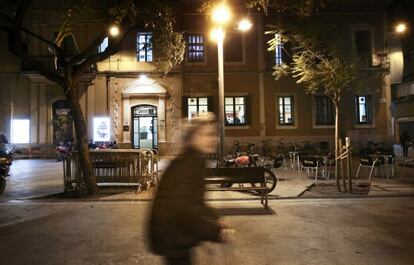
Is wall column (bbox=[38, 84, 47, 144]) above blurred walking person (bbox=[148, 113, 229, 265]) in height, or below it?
above

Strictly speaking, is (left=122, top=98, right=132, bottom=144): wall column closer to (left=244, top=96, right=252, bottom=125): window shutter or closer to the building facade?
the building facade

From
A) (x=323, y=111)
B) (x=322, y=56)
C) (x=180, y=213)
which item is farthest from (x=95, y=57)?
(x=323, y=111)

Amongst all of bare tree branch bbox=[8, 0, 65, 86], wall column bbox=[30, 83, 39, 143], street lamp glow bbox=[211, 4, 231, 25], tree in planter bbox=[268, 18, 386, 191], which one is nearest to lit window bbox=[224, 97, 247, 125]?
wall column bbox=[30, 83, 39, 143]

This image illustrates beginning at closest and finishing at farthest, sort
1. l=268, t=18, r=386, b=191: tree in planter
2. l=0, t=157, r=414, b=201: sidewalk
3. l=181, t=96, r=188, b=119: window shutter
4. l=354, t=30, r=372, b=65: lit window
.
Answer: l=0, t=157, r=414, b=201: sidewalk
l=268, t=18, r=386, b=191: tree in planter
l=181, t=96, r=188, b=119: window shutter
l=354, t=30, r=372, b=65: lit window

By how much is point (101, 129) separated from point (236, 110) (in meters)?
8.54

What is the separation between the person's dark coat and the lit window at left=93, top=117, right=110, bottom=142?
22.9 m

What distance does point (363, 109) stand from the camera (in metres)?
27.4

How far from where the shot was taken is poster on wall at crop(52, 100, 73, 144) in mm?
25938

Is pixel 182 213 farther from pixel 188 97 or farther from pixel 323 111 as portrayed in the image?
pixel 323 111

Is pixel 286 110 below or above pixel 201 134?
above

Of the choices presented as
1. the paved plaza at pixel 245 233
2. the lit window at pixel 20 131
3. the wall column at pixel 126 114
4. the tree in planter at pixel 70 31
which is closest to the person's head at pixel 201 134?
the paved plaza at pixel 245 233

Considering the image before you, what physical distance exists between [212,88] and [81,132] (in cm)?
1539

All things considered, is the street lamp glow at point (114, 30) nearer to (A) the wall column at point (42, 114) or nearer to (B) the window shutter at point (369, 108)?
(A) the wall column at point (42, 114)

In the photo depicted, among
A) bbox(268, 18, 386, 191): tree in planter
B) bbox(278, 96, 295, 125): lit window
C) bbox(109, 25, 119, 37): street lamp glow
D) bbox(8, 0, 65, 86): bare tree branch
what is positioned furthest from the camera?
bbox(278, 96, 295, 125): lit window
